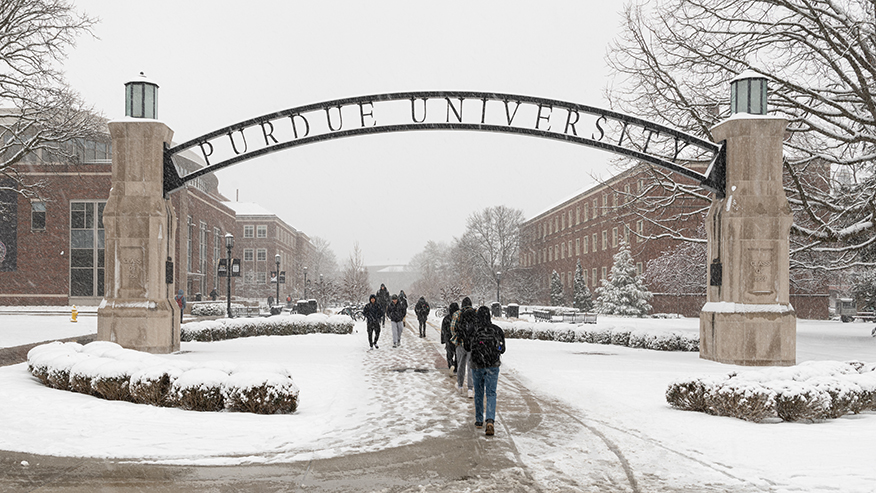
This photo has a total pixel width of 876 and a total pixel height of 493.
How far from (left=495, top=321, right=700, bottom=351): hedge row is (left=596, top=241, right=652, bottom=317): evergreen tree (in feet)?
68.8

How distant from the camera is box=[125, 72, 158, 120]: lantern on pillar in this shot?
15.5 meters

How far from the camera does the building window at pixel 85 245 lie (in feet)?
147

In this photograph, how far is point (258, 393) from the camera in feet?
28.2

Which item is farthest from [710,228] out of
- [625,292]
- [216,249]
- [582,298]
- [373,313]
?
[216,249]

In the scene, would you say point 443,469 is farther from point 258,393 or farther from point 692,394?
point 692,394

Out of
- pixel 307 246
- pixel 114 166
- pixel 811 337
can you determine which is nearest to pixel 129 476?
pixel 114 166

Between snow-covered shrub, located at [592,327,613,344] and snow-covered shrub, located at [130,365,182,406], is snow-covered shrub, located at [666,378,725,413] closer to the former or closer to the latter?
snow-covered shrub, located at [130,365,182,406]

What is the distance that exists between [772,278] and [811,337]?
12.8 metres

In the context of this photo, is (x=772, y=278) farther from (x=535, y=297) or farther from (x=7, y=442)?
(x=535, y=297)

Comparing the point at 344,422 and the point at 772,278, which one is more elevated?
the point at 772,278

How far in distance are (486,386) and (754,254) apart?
938 cm

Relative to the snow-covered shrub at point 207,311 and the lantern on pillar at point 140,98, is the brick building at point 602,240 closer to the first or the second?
the lantern on pillar at point 140,98

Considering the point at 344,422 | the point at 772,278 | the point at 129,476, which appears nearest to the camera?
the point at 129,476

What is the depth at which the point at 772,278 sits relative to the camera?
47.3 feet
